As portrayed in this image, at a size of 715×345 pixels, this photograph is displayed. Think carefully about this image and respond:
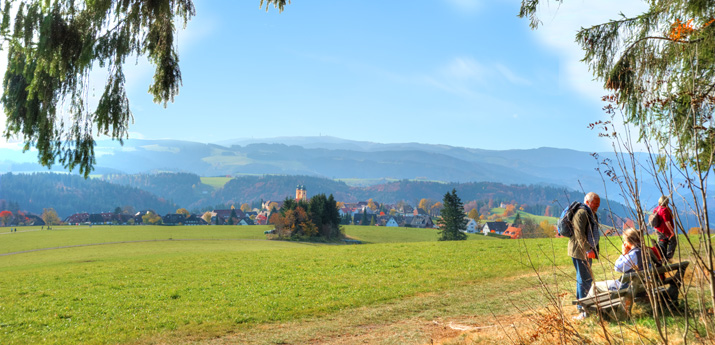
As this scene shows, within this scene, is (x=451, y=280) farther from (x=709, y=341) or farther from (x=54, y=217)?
(x=54, y=217)

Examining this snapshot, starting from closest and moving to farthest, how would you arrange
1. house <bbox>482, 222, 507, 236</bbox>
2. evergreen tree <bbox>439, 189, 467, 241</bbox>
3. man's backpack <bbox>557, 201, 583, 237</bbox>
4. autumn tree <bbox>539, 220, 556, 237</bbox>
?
autumn tree <bbox>539, 220, 556, 237</bbox> → man's backpack <bbox>557, 201, 583, 237</bbox> → evergreen tree <bbox>439, 189, 467, 241</bbox> → house <bbox>482, 222, 507, 236</bbox>

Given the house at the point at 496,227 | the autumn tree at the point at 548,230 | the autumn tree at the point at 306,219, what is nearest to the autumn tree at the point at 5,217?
the autumn tree at the point at 306,219

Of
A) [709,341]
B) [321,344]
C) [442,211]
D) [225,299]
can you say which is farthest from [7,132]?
[442,211]

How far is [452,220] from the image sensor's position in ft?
208

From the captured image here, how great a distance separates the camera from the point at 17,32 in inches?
273

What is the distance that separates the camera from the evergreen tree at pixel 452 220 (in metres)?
62.4

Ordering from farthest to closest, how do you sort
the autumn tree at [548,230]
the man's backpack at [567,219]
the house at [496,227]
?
the house at [496,227] → the man's backpack at [567,219] → the autumn tree at [548,230]

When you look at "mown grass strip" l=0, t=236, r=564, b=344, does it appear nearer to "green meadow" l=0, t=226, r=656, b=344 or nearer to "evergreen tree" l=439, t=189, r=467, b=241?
"green meadow" l=0, t=226, r=656, b=344

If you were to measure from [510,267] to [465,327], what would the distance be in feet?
29.3

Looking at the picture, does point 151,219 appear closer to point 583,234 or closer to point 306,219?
point 306,219

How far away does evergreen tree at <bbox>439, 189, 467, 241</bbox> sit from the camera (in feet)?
205

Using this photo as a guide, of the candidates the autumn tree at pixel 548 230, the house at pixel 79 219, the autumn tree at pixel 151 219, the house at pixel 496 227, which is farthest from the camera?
the autumn tree at pixel 151 219

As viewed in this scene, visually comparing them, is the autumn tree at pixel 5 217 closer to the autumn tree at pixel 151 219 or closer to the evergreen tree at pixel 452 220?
the autumn tree at pixel 151 219

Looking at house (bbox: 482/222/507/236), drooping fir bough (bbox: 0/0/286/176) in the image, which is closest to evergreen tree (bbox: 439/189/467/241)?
house (bbox: 482/222/507/236)
